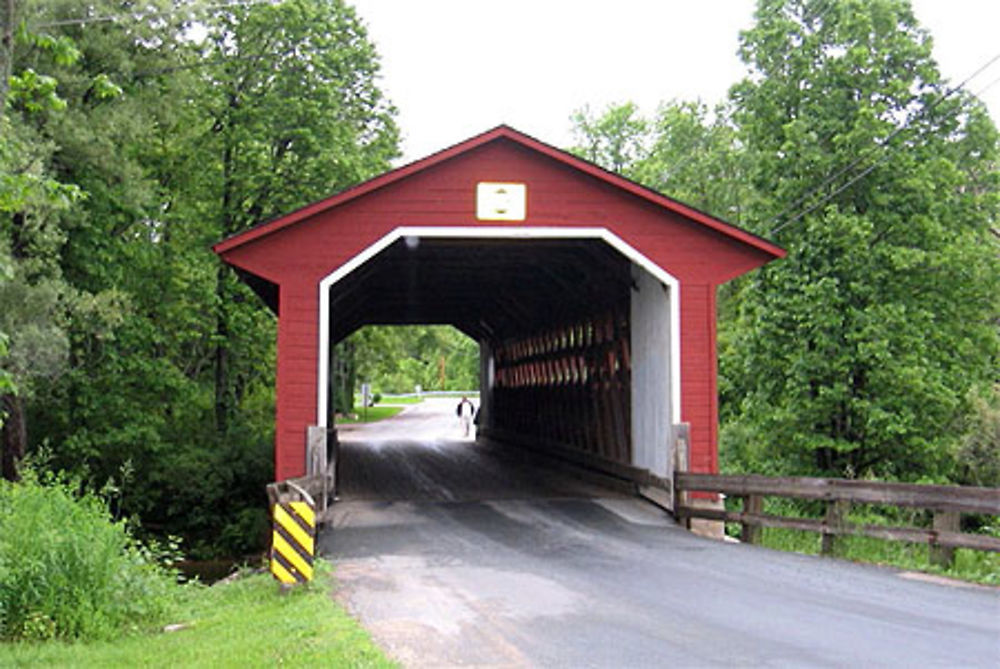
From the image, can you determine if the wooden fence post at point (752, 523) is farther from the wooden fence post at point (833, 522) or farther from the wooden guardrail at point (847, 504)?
the wooden fence post at point (833, 522)

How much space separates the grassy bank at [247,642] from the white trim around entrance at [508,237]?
3751 millimetres

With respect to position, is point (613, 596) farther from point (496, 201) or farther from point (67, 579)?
point (496, 201)

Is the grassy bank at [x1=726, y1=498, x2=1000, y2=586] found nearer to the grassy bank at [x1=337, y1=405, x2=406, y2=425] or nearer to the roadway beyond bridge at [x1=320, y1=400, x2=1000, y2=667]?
the roadway beyond bridge at [x1=320, y1=400, x2=1000, y2=667]

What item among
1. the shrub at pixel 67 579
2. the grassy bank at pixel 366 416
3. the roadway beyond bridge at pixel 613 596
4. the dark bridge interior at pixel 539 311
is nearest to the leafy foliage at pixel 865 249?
the dark bridge interior at pixel 539 311

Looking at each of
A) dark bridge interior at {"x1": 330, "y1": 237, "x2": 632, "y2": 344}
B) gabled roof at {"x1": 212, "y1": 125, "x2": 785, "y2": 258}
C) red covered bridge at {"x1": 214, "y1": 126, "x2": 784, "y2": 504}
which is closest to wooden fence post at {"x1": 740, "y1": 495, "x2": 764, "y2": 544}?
red covered bridge at {"x1": 214, "y1": 126, "x2": 784, "y2": 504}

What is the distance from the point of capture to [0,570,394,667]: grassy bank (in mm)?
5453

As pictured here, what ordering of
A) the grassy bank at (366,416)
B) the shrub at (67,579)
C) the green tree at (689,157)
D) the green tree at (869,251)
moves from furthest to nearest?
1. the grassy bank at (366,416)
2. the green tree at (689,157)
3. the green tree at (869,251)
4. the shrub at (67,579)

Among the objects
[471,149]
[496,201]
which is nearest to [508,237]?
[496,201]

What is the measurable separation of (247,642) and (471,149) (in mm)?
6970

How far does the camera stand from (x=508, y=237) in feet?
38.7

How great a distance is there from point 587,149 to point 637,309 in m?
30.4

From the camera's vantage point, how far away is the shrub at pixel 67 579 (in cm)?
729

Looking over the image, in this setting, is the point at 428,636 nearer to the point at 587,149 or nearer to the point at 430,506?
the point at 430,506

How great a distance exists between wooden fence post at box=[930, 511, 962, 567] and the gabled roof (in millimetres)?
4330
